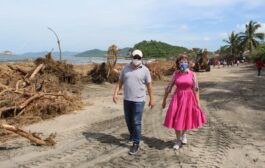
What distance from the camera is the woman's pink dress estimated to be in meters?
7.10

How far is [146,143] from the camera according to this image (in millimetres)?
7926

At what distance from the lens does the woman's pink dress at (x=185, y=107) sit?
7098mm

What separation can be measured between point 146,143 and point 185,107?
127cm

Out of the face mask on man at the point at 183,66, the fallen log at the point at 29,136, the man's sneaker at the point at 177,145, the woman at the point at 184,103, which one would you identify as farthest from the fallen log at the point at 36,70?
the face mask on man at the point at 183,66

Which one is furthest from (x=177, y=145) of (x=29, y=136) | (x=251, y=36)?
(x=251, y=36)

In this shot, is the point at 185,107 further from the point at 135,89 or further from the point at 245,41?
the point at 245,41

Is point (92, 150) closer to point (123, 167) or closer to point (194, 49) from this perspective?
point (123, 167)

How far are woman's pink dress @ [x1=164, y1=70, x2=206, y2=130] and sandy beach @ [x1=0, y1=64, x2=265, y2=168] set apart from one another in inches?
19.9

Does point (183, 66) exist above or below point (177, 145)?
above

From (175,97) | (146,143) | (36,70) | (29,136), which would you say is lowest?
(146,143)

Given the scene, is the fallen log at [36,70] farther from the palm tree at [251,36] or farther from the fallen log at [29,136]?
the palm tree at [251,36]

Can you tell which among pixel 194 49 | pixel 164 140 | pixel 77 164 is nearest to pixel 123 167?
pixel 77 164

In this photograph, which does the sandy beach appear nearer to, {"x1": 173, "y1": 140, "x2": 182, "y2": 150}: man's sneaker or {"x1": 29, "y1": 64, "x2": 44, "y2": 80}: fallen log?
{"x1": 173, "y1": 140, "x2": 182, "y2": 150}: man's sneaker

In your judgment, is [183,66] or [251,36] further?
[251,36]
